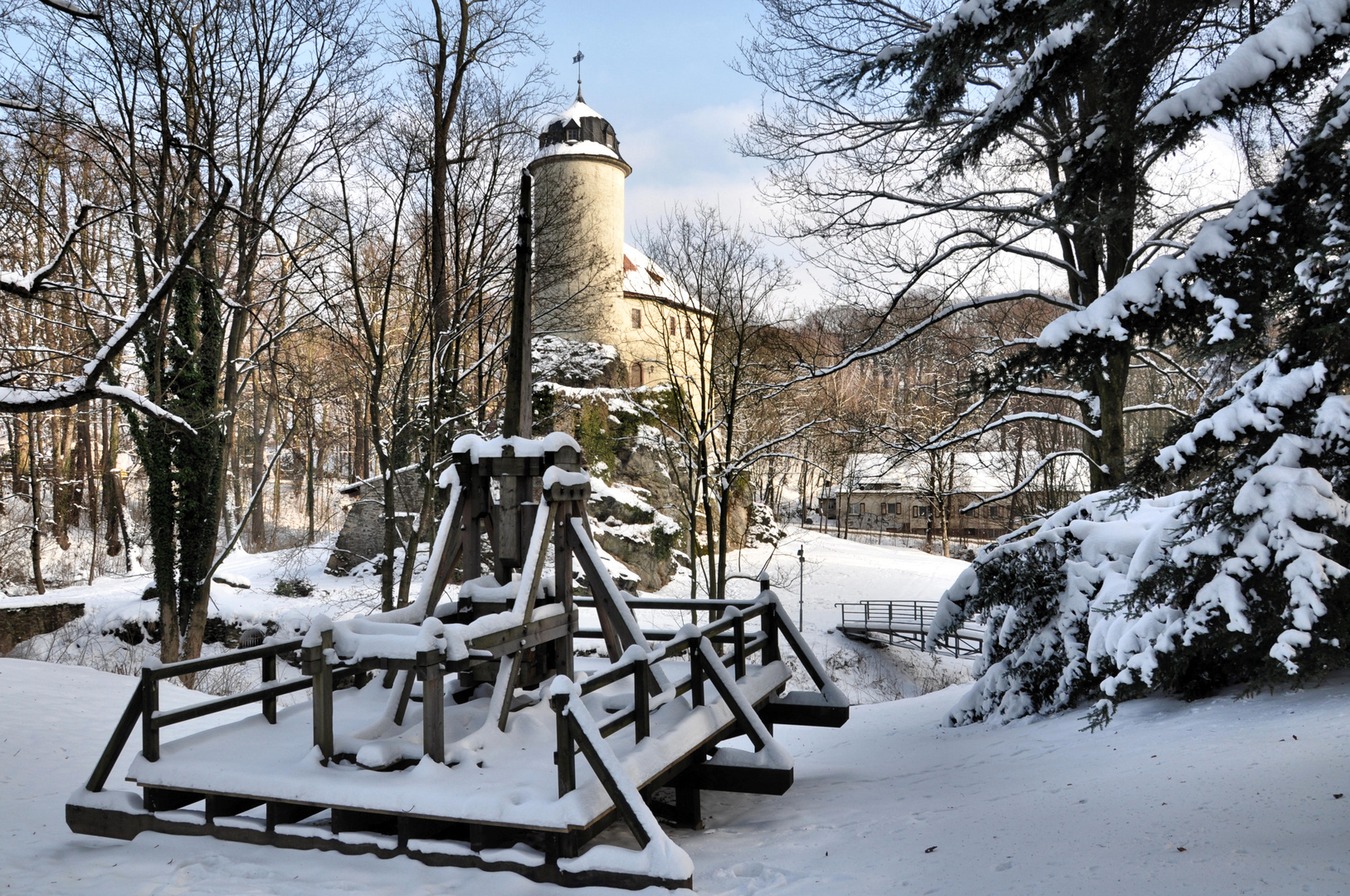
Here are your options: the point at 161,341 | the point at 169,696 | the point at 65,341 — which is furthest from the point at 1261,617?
the point at 65,341

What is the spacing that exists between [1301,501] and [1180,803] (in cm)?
→ 230

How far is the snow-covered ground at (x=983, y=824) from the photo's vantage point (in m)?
4.44

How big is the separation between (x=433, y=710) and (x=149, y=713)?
1957 millimetres

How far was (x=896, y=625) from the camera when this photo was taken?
29359mm

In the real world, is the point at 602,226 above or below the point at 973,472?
above

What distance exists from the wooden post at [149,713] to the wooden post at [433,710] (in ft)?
5.91

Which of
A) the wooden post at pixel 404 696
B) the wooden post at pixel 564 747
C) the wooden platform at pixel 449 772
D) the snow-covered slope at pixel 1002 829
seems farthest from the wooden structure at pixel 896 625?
the wooden post at pixel 564 747

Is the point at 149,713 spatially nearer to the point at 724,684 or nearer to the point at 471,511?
the point at 471,511

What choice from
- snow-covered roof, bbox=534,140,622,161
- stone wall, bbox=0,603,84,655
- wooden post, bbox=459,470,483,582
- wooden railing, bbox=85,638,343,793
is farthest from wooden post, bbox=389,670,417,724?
snow-covered roof, bbox=534,140,622,161

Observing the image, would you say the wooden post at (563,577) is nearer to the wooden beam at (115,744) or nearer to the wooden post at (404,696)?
the wooden post at (404,696)

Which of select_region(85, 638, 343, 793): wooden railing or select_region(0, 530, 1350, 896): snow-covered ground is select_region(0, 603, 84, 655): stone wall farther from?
select_region(85, 638, 343, 793): wooden railing

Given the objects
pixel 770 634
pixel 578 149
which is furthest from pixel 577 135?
pixel 770 634

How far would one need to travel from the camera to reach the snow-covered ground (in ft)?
14.6

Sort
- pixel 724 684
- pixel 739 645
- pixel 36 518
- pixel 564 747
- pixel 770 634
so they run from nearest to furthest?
pixel 564 747
pixel 724 684
pixel 739 645
pixel 770 634
pixel 36 518
